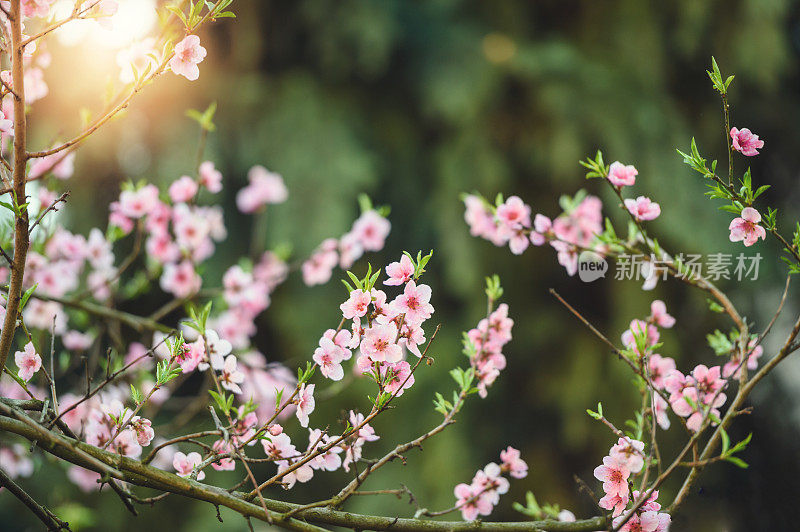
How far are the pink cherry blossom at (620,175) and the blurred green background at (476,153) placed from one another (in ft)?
5.64

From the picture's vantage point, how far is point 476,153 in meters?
2.65

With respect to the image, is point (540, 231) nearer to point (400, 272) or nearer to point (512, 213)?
point (512, 213)

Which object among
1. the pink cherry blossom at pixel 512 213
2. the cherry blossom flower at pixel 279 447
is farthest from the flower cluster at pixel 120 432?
the pink cherry blossom at pixel 512 213

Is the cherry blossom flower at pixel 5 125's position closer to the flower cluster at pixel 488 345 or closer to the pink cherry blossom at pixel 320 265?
the flower cluster at pixel 488 345

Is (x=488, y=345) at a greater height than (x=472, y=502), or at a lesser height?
greater

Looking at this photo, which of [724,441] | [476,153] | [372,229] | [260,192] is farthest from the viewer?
[476,153]

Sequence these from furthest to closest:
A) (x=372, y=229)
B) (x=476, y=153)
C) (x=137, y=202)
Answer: (x=476, y=153)
(x=372, y=229)
(x=137, y=202)

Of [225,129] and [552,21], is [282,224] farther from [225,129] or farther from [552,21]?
[552,21]

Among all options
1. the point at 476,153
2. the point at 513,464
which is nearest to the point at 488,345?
the point at 513,464

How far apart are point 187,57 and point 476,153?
207 centimetres

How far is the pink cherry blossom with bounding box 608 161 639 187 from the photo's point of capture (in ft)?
2.58

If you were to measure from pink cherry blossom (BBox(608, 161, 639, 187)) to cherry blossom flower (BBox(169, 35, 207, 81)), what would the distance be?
1.62ft

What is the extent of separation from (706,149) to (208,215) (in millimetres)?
2035

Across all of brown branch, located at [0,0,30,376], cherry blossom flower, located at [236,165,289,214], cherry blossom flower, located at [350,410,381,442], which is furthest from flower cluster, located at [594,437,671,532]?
cherry blossom flower, located at [236,165,289,214]
